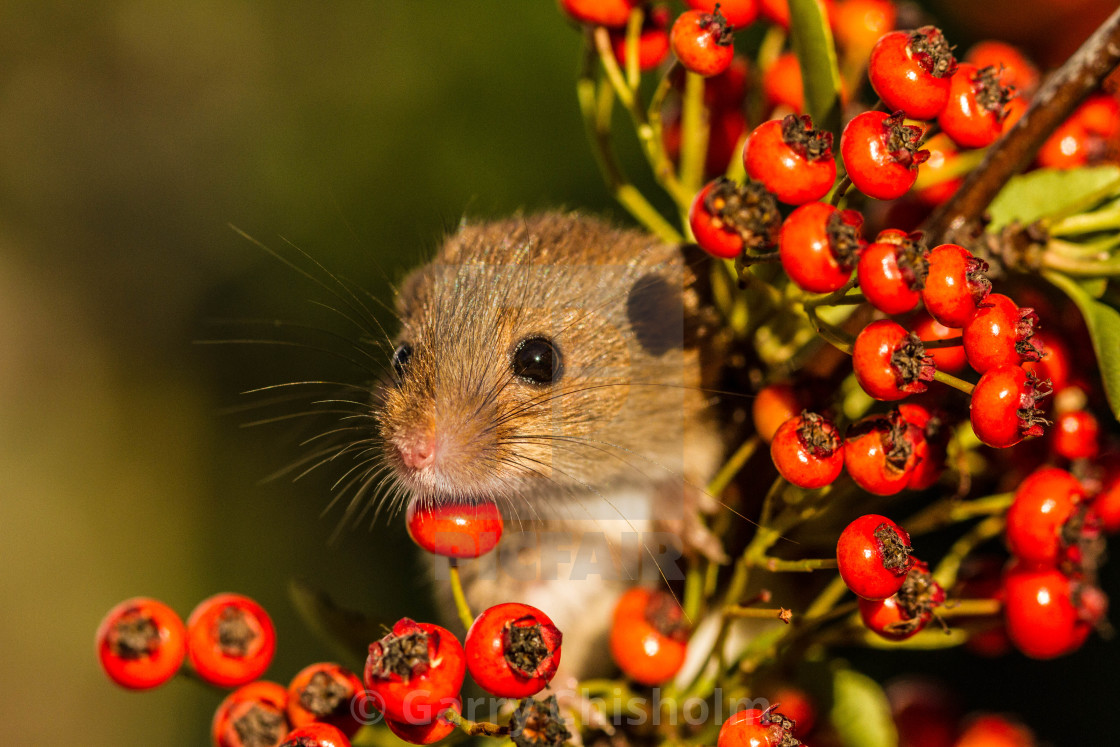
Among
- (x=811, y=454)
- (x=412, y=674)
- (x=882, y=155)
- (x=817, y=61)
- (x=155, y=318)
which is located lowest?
(x=412, y=674)

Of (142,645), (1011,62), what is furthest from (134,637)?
(1011,62)

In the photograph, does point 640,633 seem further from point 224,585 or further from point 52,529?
point 52,529

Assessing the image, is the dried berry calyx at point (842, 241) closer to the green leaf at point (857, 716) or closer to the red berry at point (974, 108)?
the red berry at point (974, 108)

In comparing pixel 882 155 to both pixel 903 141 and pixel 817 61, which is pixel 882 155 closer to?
pixel 903 141

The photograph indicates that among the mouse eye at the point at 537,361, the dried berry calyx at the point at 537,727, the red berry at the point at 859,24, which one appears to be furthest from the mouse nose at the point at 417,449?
the red berry at the point at 859,24

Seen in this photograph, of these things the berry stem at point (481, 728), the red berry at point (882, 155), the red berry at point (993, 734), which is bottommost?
the berry stem at point (481, 728)

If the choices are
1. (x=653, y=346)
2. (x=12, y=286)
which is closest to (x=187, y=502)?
(x=12, y=286)
